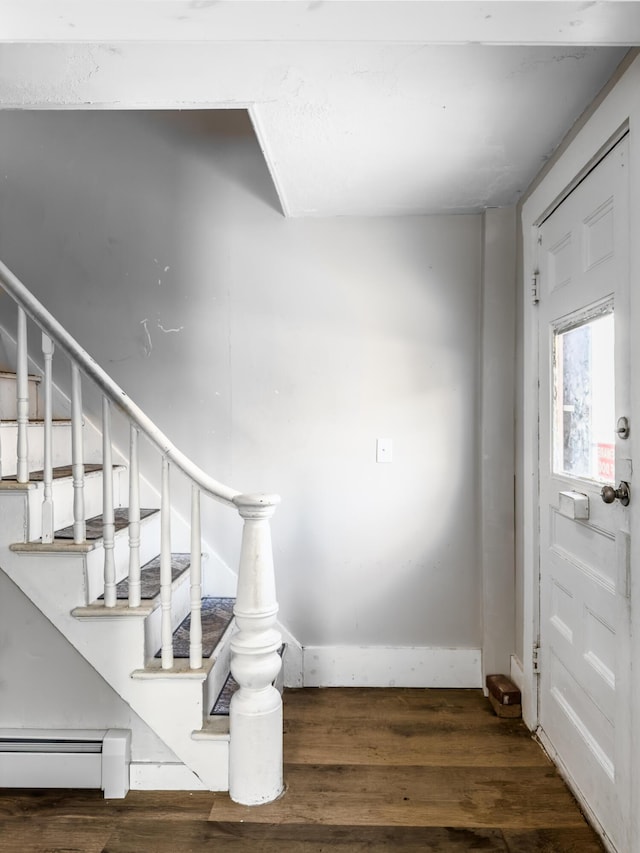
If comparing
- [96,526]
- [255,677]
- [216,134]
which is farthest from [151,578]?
[216,134]

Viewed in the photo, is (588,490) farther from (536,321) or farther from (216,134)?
(216,134)

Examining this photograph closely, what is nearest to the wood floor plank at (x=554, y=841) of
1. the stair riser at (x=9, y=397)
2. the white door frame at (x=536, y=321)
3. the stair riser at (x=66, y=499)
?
the white door frame at (x=536, y=321)

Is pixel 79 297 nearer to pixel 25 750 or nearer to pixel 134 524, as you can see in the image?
pixel 134 524

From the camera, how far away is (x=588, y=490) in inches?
69.6

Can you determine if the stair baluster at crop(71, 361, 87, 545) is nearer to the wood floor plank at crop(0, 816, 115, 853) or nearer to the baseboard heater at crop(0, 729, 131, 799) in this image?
the baseboard heater at crop(0, 729, 131, 799)

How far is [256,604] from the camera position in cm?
184

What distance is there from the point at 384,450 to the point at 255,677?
3.85ft

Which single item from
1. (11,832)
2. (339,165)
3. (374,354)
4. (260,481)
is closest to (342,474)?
(260,481)

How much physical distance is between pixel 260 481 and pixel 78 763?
1.25m

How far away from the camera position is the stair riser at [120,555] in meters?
1.95

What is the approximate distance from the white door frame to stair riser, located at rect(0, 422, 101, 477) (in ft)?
6.02

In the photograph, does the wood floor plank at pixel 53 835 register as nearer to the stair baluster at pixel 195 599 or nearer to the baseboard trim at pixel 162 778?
the baseboard trim at pixel 162 778

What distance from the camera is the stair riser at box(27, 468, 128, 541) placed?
6.43ft

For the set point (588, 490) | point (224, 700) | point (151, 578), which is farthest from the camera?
point (151, 578)
